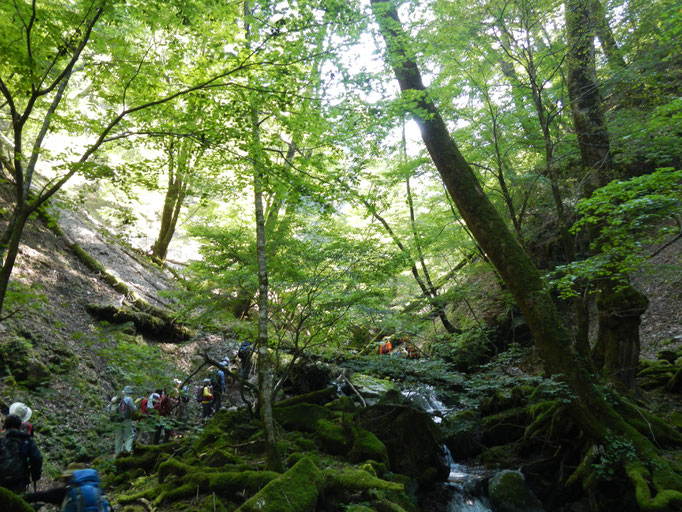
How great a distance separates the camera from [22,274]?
387 inches

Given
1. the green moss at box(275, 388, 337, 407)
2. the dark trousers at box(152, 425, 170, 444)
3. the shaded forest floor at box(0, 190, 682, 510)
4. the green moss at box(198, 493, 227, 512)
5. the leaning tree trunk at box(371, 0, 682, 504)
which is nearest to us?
the green moss at box(198, 493, 227, 512)

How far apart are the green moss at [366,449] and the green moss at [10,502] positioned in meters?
5.03

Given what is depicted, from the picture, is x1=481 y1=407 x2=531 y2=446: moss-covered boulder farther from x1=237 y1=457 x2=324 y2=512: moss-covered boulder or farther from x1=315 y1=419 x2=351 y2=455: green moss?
x1=237 y1=457 x2=324 y2=512: moss-covered boulder

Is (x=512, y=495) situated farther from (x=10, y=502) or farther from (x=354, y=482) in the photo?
(x=10, y=502)

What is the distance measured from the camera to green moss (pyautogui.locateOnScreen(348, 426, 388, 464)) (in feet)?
22.7

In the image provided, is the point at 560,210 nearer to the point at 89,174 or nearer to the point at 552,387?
the point at 552,387

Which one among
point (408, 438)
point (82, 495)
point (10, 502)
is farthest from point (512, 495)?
point (10, 502)

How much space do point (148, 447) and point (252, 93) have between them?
6.82 m

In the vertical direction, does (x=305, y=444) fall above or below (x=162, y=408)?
below

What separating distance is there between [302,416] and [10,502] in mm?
5693

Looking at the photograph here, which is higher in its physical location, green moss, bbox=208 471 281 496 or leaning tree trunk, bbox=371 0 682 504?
leaning tree trunk, bbox=371 0 682 504

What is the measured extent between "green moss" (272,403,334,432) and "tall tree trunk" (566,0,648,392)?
19.7 feet

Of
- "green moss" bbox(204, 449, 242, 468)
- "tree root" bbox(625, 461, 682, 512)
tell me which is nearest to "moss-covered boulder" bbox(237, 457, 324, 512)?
"green moss" bbox(204, 449, 242, 468)

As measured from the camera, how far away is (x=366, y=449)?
23.0 ft
